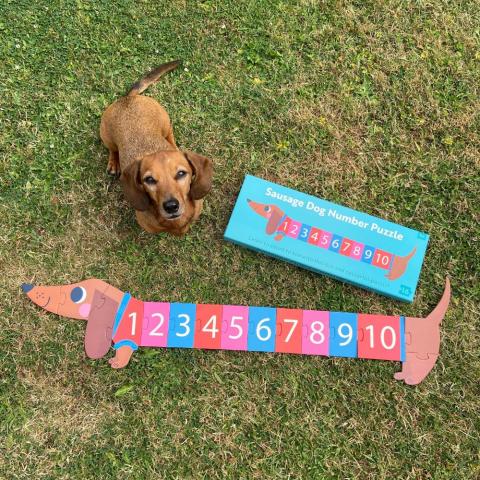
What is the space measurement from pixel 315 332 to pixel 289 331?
228 mm

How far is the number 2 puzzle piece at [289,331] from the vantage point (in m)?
4.02

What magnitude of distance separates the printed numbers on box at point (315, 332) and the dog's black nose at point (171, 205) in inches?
59.6

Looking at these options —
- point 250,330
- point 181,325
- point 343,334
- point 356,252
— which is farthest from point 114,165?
point 343,334

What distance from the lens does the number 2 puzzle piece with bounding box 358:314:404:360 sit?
402 cm

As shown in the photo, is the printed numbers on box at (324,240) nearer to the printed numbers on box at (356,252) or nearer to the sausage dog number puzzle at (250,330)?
the printed numbers on box at (356,252)

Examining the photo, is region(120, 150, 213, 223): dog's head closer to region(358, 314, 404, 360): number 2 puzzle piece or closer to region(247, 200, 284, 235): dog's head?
region(247, 200, 284, 235): dog's head

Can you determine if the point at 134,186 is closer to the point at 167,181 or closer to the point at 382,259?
the point at 167,181

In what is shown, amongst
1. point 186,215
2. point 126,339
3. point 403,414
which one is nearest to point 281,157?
point 186,215

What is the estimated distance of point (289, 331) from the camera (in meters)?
4.05

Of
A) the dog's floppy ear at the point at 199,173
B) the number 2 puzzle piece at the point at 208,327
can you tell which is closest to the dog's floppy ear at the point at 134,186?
the dog's floppy ear at the point at 199,173

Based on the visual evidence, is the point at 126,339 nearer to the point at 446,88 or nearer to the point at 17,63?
the point at 17,63

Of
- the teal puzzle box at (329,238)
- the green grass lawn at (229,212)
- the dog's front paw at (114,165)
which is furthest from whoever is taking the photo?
the dog's front paw at (114,165)

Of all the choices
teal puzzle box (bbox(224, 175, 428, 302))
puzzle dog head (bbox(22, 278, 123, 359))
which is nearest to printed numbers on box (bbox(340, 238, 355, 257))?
teal puzzle box (bbox(224, 175, 428, 302))

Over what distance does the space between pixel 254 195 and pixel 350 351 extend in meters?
1.62
